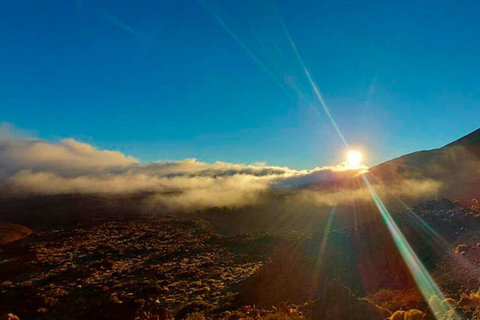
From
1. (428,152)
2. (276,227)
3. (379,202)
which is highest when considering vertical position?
(428,152)

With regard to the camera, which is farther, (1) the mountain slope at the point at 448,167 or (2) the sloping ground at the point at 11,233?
(1) the mountain slope at the point at 448,167

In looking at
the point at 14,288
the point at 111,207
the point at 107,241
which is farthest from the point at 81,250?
the point at 111,207

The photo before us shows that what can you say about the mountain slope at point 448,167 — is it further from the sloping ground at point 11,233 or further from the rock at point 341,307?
the sloping ground at point 11,233

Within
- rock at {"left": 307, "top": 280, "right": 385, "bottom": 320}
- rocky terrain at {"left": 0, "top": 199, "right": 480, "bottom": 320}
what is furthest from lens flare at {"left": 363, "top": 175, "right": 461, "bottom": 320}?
rock at {"left": 307, "top": 280, "right": 385, "bottom": 320}

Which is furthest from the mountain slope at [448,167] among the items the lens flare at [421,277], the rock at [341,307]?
the rock at [341,307]

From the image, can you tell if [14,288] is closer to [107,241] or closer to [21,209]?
[107,241]

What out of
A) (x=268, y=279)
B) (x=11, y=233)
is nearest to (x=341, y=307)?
(x=268, y=279)

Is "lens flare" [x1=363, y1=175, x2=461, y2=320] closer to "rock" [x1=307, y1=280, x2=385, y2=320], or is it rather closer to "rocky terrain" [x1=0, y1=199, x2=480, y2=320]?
"rocky terrain" [x1=0, y1=199, x2=480, y2=320]

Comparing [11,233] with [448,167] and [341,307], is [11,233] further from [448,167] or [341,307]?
[448,167]
